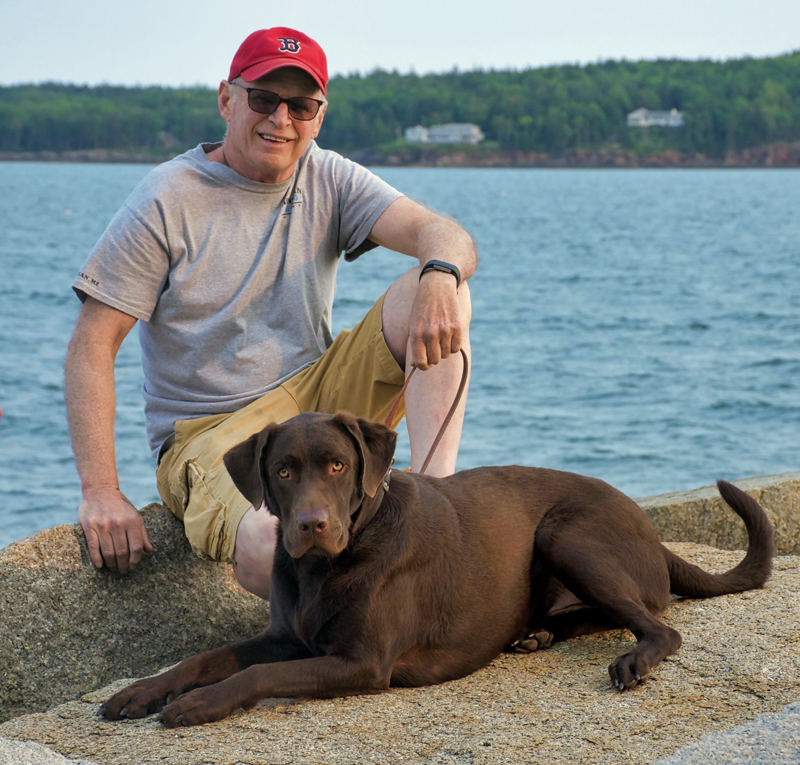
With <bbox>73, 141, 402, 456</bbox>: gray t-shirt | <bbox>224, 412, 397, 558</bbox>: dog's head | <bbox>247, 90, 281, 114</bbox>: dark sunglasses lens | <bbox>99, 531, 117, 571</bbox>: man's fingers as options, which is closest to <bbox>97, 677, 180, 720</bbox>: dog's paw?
<bbox>224, 412, 397, 558</bbox>: dog's head

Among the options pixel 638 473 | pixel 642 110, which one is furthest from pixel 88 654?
pixel 642 110

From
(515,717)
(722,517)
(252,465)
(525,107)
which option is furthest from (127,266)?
(525,107)

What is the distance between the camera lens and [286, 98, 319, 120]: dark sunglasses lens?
4379mm

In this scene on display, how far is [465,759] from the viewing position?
2689mm

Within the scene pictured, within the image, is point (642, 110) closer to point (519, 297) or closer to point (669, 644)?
point (519, 297)

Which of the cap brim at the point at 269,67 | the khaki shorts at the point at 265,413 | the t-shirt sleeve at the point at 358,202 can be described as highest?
the cap brim at the point at 269,67

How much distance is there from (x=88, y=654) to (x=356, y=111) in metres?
109

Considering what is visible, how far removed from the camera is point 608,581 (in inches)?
136

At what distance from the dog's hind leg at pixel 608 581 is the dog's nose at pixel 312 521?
970mm

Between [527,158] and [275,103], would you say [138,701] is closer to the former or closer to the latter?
[275,103]

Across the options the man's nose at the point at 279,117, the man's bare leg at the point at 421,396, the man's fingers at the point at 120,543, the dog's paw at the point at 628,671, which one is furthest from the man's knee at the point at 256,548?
the man's nose at the point at 279,117

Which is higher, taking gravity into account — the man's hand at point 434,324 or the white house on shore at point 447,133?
the white house on shore at point 447,133

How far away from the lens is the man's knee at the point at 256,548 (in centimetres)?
381

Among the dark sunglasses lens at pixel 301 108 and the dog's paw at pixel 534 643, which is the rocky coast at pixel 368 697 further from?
the dark sunglasses lens at pixel 301 108
